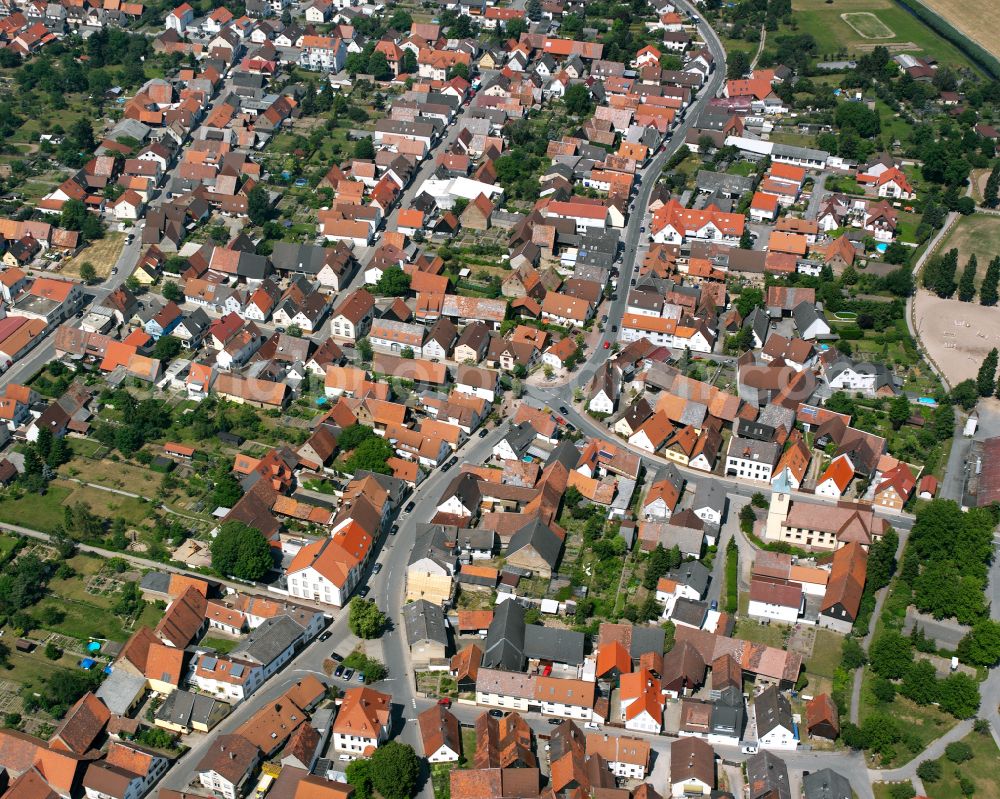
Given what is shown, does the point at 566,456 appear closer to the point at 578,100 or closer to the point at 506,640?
A: the point at 506,640

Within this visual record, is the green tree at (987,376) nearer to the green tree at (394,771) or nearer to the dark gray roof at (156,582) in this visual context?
the green tree at (394,771)

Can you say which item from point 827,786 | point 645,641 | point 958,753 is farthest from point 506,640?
point 958,753

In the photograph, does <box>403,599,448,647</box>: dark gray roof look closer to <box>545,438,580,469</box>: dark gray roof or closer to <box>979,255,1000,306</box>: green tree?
<box>545,438,580,469</box>: dark gray roof

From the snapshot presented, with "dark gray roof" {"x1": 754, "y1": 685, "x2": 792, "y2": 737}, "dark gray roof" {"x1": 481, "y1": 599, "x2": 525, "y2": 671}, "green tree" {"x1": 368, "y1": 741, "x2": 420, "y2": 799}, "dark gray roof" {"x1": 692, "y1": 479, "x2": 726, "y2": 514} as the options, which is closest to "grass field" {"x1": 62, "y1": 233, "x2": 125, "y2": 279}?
"dark gray roof" {"x1": 481, "y1": 599, "x2": 525, "y2": 671}

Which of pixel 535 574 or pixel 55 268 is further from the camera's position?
pixel 55 268

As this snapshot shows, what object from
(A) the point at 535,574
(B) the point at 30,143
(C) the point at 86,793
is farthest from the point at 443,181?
(C) the point at 86,793

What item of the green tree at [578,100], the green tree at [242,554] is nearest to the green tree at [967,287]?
the green tree at [578,100]

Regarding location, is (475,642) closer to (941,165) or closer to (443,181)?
(443,181)
